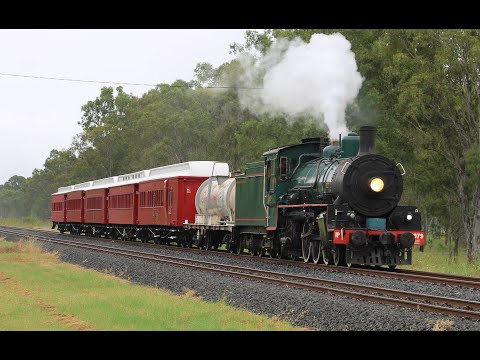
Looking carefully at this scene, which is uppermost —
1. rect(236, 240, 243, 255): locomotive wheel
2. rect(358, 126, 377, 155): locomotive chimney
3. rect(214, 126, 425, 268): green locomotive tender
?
rect(358, 126, 377, 155): locomotive chimney

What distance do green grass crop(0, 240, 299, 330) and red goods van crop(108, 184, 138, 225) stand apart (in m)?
21.7

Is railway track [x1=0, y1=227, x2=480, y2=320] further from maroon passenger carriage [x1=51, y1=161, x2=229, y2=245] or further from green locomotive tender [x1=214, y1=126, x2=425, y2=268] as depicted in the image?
maroon passenger carriage [x1=51, y1=161, x2=229, y2=245]

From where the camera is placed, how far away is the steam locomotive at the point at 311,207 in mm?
20234

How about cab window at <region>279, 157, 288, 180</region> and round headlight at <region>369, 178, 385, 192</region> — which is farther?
cab window at <region>279, 157, 288, 180</region>

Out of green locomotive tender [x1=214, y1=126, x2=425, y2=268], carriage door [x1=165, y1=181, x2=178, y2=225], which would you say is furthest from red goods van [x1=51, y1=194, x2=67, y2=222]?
green locomotive tender [x1=214, y1=126, x2=425, y2=268]

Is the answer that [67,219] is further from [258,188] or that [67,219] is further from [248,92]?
[258,188]

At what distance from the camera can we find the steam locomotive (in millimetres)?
20234

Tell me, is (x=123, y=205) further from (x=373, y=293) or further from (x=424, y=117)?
(x=373, y=293)

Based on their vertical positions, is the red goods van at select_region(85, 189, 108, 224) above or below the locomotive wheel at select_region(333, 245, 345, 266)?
above

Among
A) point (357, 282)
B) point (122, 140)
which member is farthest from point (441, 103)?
point (122, 140)

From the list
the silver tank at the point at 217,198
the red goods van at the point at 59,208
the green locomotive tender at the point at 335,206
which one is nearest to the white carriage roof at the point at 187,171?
the silver tank at the point at 217,198

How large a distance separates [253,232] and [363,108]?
12716 mm

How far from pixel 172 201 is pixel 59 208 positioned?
29596 mm

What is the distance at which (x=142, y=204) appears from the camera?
39438mm
